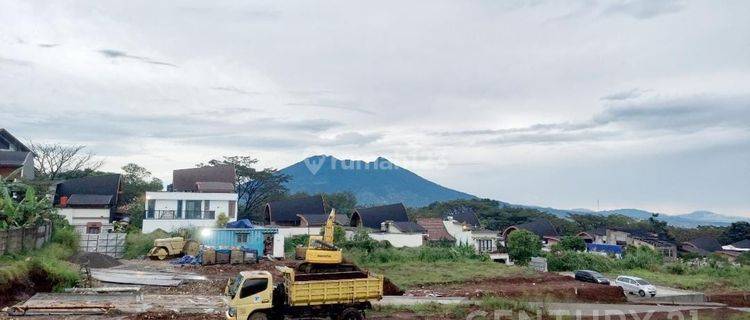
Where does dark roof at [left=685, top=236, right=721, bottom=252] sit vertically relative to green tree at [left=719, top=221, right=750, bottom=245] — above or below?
below

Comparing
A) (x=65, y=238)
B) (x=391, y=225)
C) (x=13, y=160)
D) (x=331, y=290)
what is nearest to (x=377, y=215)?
(x=391, y=225)

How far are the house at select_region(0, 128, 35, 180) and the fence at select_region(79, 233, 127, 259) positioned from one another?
987cm

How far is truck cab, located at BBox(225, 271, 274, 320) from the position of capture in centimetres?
1496

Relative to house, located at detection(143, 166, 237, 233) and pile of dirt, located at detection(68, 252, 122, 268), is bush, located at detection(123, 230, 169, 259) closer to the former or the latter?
house, located at detection(143, 166, 237, 233)

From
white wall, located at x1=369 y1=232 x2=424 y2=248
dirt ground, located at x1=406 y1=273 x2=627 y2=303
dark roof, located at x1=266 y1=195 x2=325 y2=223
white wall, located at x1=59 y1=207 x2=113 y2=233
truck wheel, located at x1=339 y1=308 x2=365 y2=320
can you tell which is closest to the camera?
truck wheel, located at x1=339 y1=308 x2=365 y2=320

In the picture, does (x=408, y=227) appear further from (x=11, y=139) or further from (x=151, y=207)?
(x=11, y=139)

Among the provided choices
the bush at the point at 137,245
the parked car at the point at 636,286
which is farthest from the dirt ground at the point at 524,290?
the bush at the point at 137,245

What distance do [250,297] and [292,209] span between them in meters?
40.9

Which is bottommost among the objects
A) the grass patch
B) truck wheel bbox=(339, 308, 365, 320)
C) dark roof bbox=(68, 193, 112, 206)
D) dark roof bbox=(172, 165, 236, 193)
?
the grass patch

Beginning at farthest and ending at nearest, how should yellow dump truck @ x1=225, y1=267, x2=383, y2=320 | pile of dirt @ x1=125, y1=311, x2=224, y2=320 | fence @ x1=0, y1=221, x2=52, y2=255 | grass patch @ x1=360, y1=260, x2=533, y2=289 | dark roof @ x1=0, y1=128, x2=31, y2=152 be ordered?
dark roof @ x1=0, y1=128, x2=31, y2=152
grass patch @ x1=360, y1=260, x2=533, y2=289
fence @ x1=0, y1=221, x2=52, y2=255
pile of dirt @ x1=125, y1=311, x2=224, y2=320
yellow dump truck @ x1=225, y1=267, x2=383, y2=320

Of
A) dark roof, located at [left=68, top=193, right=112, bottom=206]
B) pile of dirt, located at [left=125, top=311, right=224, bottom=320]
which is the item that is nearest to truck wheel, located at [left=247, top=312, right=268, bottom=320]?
pile of dirt, located at [left=125, top=311, right=224, bottom=320]

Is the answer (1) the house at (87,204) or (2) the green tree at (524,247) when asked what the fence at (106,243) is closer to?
(1) the house at (87,204)

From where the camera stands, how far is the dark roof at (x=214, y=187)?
46.2 meters

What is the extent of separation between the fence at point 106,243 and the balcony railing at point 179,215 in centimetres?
573
